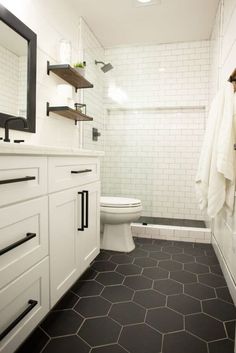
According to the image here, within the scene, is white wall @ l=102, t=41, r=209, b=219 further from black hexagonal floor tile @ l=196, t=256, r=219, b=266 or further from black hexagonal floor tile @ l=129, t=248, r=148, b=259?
black hexagonal floor tile @ l=196, t=256, r=219, b=266

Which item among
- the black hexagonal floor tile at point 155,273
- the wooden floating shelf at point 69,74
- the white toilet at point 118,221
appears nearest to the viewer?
the black hexagonal floor tile at point 155,273

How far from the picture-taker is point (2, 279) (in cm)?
82

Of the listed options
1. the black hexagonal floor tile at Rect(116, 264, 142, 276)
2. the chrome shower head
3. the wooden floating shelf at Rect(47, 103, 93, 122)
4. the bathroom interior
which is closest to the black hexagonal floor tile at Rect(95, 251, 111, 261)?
the bathroom interior

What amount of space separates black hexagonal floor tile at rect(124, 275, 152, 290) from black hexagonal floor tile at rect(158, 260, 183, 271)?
254 mm

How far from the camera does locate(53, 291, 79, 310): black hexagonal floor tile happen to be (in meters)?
1.36

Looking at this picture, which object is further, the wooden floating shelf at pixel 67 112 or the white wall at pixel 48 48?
the wooden floating shelf at pixel 67 112

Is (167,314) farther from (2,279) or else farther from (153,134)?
(153,134)

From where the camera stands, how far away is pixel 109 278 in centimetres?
169

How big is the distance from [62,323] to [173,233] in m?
1.56

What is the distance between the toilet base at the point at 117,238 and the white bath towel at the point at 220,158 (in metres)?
0.80

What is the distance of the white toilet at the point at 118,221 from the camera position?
2.07 m

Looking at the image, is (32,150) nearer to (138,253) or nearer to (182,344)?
(182,344)

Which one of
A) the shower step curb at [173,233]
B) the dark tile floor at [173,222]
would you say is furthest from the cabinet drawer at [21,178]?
the dark tile floor at [173,222]

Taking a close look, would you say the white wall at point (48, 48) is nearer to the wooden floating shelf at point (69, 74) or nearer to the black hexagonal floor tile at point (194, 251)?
the wooden floating shelf at point (69, 74)
